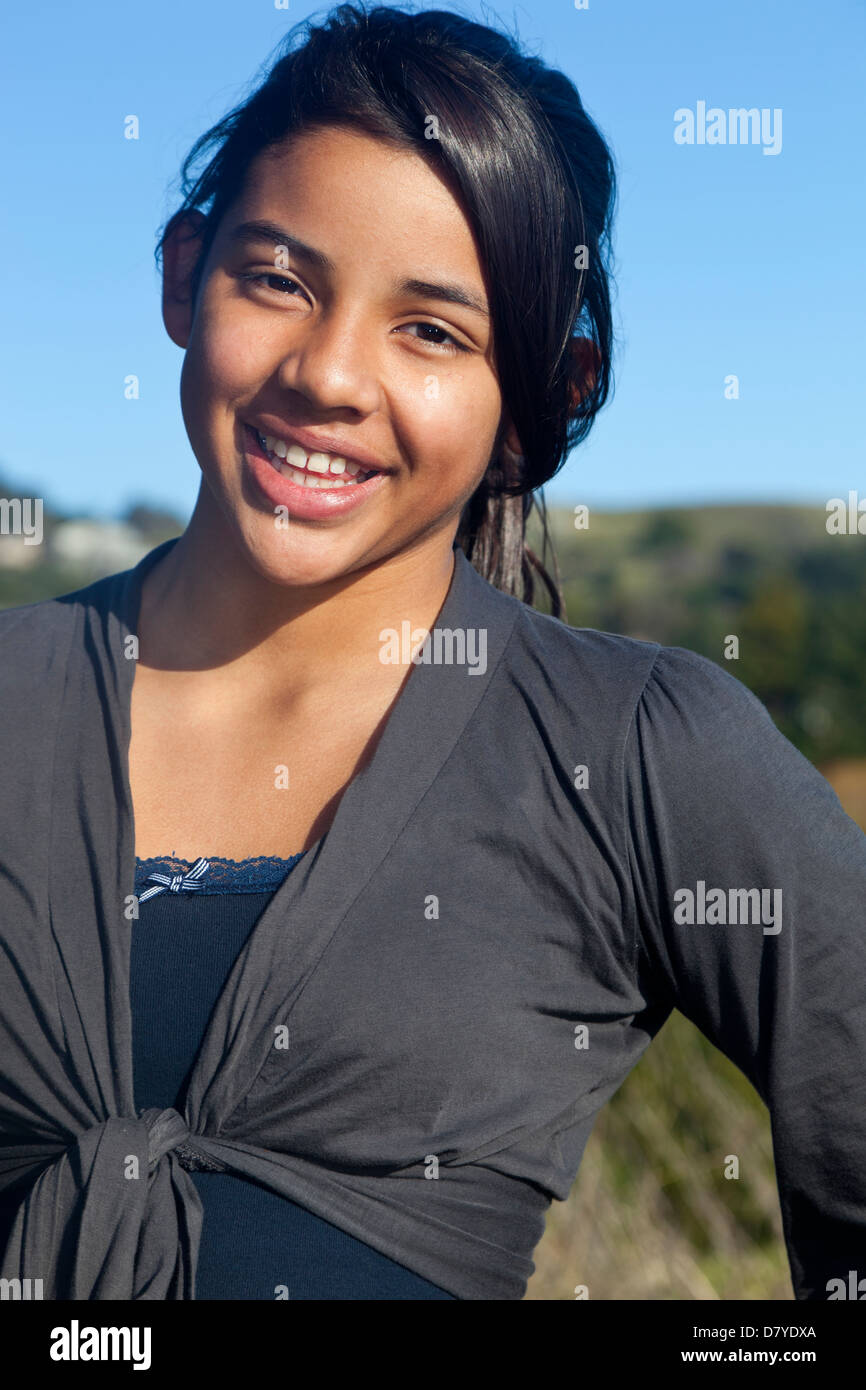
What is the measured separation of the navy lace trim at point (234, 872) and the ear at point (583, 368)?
75 centimetres

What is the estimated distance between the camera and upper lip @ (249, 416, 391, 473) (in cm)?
154

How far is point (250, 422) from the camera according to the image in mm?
1583

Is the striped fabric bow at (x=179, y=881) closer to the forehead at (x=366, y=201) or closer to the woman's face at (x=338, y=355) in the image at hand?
the woman's face at (x=338, y=355)

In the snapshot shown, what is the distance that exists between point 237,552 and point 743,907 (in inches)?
30.5

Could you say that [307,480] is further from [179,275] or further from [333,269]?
[179,275]

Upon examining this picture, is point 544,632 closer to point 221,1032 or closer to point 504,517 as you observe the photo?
point 504,517

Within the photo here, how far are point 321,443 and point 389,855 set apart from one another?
0.48m

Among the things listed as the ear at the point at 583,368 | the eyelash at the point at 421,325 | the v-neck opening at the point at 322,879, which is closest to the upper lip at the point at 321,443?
the eyelash at the point at 421,325

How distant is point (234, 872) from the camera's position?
1.54 meters

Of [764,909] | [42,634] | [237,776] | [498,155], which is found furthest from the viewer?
[42,634]

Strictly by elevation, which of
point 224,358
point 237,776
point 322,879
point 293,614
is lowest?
point 322,879

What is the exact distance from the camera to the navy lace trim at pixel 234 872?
1531 mm

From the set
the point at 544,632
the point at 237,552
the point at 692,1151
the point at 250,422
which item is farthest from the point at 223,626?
the point at 692,1151

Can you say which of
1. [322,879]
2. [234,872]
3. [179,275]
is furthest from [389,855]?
[179,275]
